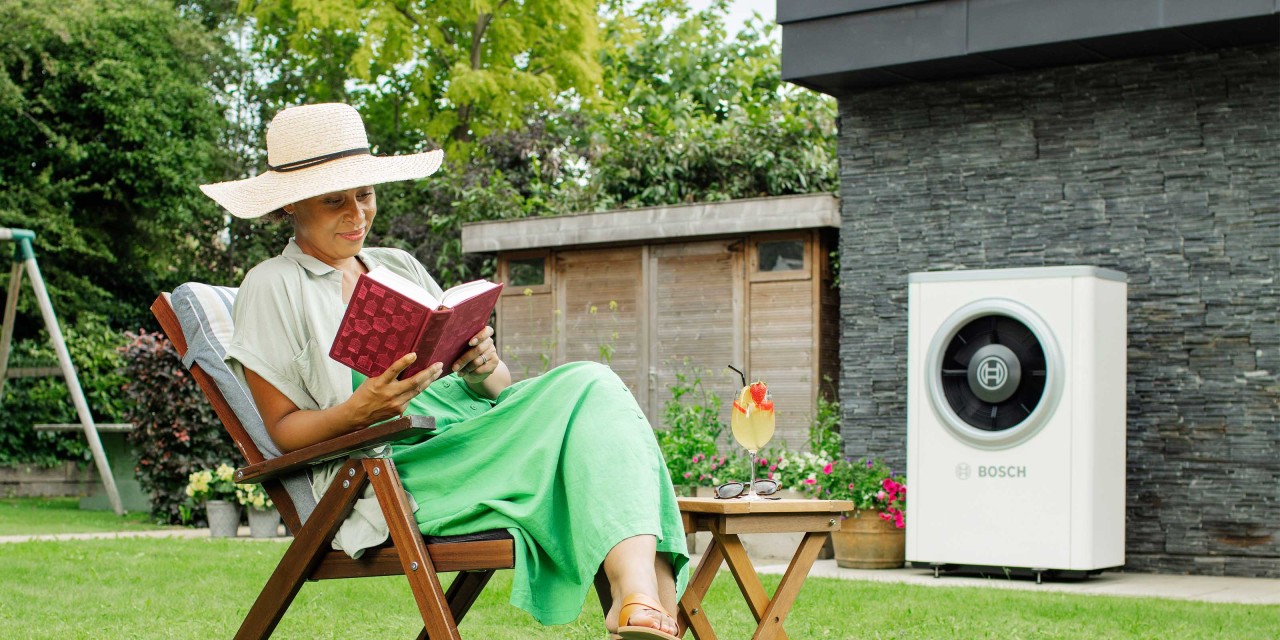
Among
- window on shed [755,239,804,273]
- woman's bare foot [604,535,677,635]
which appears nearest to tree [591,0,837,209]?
window on shed [755,239,804,273]

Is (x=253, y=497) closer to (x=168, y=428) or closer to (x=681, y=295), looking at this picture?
(x=168, y=428)

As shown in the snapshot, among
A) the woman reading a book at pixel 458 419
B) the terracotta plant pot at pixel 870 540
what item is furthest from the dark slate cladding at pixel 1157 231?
the woman reading a book at pixel 458 419

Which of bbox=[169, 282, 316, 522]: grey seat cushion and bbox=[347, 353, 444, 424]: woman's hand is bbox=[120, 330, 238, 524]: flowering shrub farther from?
bbox=[347, 353, 444, 424]: woman's hand

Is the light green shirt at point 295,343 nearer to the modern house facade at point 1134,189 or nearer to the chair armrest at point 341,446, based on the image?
the chair armrest at point 341,446

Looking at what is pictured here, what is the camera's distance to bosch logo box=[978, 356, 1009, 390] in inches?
207

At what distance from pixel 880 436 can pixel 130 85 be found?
9630 mm

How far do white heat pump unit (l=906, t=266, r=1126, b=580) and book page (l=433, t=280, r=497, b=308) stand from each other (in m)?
3.37

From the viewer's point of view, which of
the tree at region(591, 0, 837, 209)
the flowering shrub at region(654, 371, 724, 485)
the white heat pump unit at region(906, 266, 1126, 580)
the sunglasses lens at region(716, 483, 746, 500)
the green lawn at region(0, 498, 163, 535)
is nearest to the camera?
the sunglasses lens at region(716, 483, 746, 500)

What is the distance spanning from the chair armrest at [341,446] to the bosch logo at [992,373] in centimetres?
348

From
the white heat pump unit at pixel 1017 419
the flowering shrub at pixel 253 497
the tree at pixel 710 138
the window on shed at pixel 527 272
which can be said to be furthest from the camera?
the tree at pixel 710 138

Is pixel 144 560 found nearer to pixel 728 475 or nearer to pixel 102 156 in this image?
pixel 728 475

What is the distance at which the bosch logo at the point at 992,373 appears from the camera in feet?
17.3

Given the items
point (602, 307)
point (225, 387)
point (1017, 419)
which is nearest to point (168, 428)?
point (602, 307)

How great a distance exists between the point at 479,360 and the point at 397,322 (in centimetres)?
30
